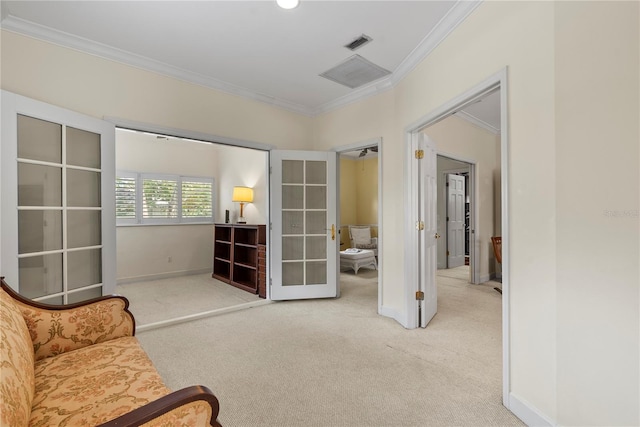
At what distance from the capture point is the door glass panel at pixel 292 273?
4.03 m

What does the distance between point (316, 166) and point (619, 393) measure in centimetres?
345

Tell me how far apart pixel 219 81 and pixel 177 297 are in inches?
117

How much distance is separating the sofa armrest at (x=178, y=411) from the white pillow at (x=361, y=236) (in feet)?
19.3

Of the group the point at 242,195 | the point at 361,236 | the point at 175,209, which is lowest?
the point at 361,236

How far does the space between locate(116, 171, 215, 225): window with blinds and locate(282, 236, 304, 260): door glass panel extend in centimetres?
304

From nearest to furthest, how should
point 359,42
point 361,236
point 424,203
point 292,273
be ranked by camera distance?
point 359,42
point 424,203
point 292,273
point 361,236

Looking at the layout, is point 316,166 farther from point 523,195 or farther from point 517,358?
point 517,358

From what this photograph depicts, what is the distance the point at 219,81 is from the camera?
346cm

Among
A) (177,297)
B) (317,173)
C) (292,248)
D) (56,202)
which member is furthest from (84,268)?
(317,173)

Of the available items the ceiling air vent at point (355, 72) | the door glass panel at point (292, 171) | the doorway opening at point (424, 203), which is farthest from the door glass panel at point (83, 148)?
the doorway opening at point (424, 203)

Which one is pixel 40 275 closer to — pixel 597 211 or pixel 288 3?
pixel 288 3

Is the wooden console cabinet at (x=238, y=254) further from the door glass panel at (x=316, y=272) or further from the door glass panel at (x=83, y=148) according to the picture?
the door glass panel at (x=83, y=148)

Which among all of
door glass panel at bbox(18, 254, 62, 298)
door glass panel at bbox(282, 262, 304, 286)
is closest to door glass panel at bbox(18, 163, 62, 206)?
door glass panel at bbox(18, 254, 62, 298)

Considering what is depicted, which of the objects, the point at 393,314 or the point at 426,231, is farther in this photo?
the point at 393,314
